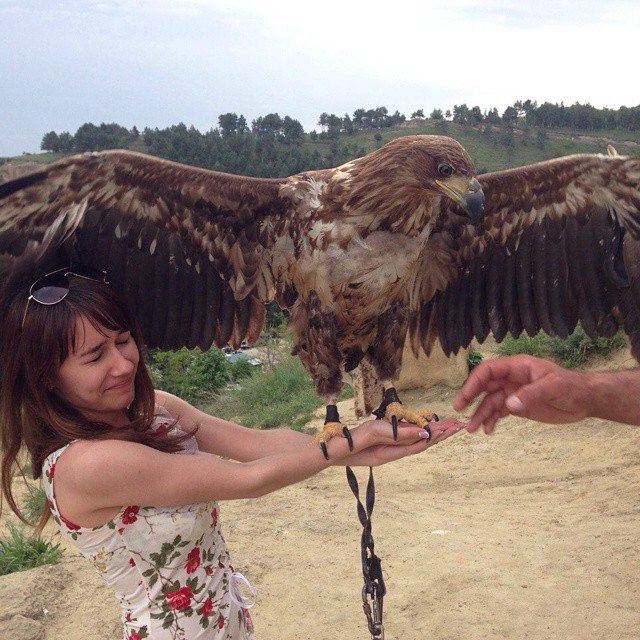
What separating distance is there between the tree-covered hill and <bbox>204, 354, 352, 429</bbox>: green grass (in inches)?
632

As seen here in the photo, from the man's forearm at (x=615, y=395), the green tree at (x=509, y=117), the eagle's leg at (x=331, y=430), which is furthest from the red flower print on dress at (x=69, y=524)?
the green tree at (x=509, y=117)

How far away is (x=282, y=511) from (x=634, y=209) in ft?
12.7

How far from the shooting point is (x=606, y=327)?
119 inches

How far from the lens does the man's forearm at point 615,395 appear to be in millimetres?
1892

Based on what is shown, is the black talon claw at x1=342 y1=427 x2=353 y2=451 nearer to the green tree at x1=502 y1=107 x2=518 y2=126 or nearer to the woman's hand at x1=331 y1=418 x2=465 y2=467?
the woman's hand at x1=331 y1=418 x2=465 y2=467

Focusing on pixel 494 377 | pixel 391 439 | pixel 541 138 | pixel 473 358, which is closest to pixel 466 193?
pixel 494 377

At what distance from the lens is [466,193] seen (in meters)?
2.51

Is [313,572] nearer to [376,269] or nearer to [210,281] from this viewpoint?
[210,281]

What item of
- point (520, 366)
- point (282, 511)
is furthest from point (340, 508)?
point (520, 366)

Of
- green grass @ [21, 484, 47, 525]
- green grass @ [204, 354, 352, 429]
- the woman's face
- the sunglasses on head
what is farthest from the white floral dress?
green grass @ [204, 354, 352, 429]

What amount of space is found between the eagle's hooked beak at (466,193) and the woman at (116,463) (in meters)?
1.09

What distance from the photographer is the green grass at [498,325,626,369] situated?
26.0 ft

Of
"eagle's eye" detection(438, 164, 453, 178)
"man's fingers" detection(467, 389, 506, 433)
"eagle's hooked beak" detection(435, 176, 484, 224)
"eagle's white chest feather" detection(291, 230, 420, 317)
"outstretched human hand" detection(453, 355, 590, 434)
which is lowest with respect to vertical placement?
"man's fingers" detection(467, 389, 506, 433)

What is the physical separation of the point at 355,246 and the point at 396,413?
647mm
